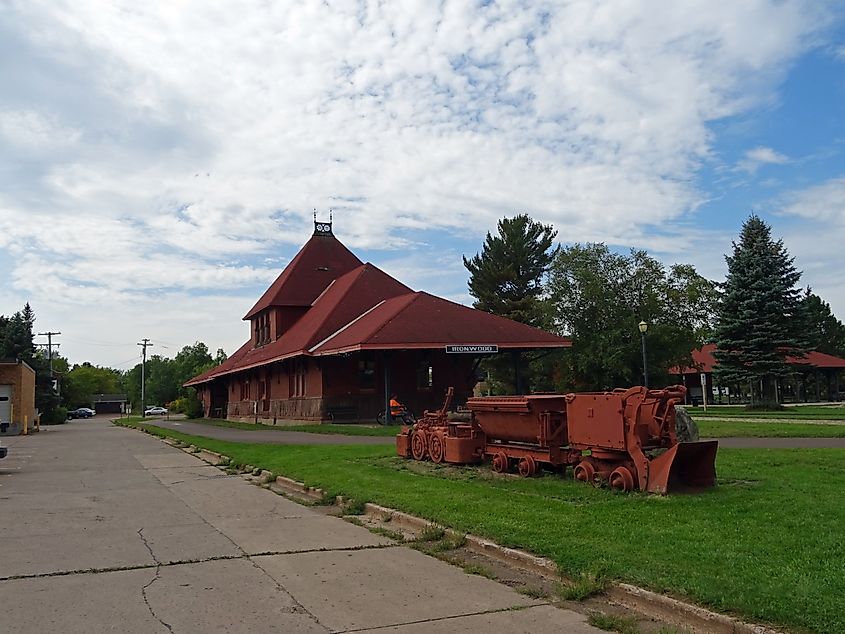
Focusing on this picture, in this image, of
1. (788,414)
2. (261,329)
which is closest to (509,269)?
(261,329)

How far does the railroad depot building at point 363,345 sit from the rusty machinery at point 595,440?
16665 millimetres

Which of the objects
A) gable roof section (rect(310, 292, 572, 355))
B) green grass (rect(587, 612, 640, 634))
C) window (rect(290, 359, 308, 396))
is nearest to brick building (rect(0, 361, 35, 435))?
window (rect(290, 359, 308, 396))

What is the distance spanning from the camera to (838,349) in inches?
3565

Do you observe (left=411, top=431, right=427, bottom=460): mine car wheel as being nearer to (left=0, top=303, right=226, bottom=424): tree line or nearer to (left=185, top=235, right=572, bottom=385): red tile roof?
(left=185, top=235, right=572, bottom=385): red tile roof

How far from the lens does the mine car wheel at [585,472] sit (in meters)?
11.7

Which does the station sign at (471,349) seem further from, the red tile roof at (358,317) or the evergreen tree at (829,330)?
the evergreen tree at (829,330)

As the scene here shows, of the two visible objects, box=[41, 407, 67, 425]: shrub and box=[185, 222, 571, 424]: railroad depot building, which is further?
box=[41, 407, 67, 425]: shrub

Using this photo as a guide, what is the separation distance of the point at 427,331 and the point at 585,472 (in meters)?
21.6

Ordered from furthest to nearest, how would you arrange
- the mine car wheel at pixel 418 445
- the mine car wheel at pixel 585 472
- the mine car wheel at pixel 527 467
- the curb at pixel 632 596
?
1. the mine car wheel at pixel 418 445
2. the mine car wheel at pixel 527 467
3. the mine car wheel at pixel 585 472
4. the curb at pixel 632 596

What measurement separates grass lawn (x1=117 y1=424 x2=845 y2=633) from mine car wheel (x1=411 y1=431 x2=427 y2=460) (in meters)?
1.64

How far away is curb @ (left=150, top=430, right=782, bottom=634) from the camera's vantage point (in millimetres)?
5547

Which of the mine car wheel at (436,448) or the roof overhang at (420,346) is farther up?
the roof overhang at (420,346)

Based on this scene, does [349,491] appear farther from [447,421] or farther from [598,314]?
[598,314]

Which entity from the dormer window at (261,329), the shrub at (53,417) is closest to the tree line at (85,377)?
the shrub at (53,417)
